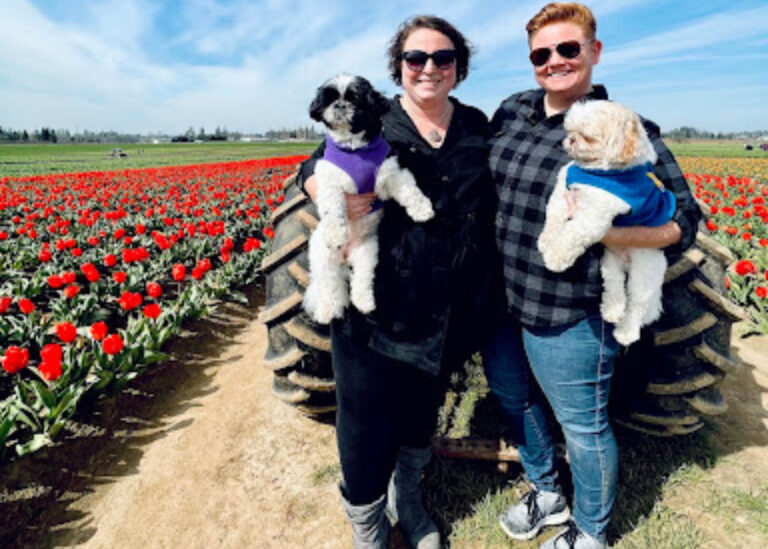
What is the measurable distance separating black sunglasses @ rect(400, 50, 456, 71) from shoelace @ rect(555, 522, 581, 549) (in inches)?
90.8

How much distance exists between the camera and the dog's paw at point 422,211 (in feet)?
5.86

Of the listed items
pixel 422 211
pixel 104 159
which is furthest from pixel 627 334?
pixel 104 159

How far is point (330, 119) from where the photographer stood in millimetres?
1823

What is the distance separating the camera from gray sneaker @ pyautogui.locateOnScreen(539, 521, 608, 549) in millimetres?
2123

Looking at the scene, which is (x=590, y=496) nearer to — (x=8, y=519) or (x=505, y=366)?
(x=505, y=366)

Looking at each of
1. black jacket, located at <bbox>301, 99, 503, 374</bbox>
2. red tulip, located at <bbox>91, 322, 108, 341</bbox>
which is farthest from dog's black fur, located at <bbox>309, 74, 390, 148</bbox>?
Result: red tulip, located at <bbox>91, 322, 108, 341</bbox>

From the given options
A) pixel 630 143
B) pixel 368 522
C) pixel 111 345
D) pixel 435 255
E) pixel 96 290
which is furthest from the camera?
pixel 96 290

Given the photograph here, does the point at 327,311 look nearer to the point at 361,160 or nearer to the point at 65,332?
the point at 361,160

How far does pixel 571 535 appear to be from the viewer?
219 cm

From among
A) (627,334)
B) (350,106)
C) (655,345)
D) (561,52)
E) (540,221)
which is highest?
(561,52)

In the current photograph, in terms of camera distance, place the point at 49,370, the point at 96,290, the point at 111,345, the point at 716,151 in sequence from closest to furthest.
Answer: the point at 49,370 → the point at 111,345 → the point at 96,290 → the point at 716,151

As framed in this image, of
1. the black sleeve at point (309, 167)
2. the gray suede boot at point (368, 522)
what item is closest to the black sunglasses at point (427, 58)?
the black sleeve at point (309, 167)

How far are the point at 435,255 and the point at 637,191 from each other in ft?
2.59

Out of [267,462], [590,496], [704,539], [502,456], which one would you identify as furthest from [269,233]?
[704,539]
